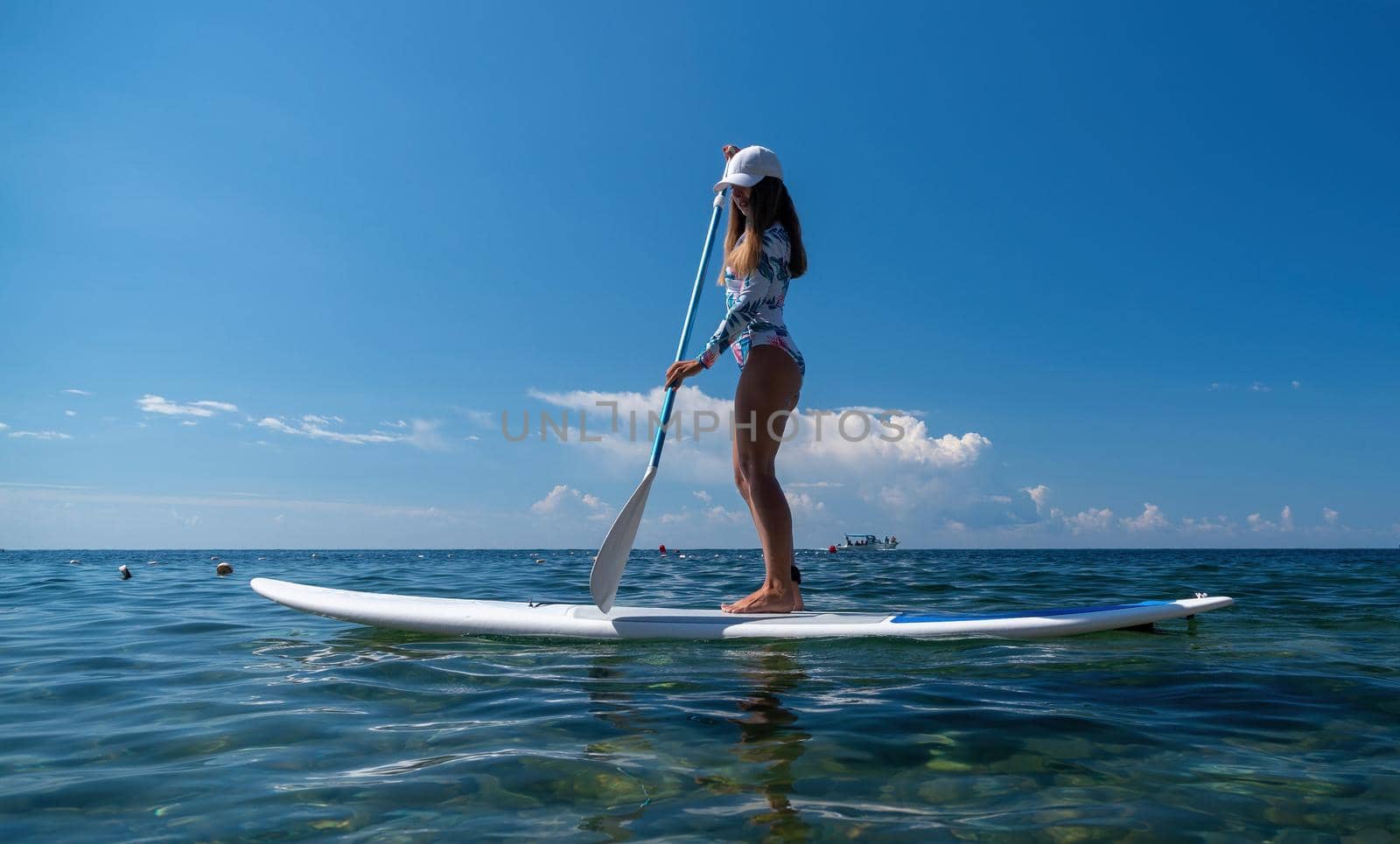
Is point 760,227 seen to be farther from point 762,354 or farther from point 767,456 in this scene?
point 767,456

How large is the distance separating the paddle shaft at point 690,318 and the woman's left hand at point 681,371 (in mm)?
74

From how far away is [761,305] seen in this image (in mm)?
4680

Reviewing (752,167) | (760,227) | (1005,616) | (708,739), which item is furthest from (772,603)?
(752,167)

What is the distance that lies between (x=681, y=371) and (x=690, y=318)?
74 cm

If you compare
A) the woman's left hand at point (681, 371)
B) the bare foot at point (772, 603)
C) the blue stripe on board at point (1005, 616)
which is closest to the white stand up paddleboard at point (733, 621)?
the blue stripe on board at point (1005, 616)

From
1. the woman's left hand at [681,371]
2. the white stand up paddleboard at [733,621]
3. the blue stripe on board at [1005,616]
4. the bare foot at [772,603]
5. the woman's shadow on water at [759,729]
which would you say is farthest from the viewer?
the bare foot at [772,603]

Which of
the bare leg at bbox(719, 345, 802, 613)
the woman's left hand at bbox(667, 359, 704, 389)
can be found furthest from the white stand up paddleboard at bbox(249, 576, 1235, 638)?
the woman's left hand at bbox(667, 359, 704, 389)

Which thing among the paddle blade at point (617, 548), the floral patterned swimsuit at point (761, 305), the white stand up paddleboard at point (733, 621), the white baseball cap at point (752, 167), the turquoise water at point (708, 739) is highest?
the white baseball cap at point (752, 167)

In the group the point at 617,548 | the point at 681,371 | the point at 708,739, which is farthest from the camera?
the point at 617,548

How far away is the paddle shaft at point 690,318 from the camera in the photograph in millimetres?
4961

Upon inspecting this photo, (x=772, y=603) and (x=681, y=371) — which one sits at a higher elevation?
(x=681, y=371)

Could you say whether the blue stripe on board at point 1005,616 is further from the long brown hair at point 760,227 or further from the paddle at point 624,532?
the long brown hair at point 760,227

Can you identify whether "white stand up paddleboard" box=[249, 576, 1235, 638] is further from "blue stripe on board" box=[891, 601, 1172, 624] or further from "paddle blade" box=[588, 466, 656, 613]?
"paddle blade" box=[588, 466, 656, 613]

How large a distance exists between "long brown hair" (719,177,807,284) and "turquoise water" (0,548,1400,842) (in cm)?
209
